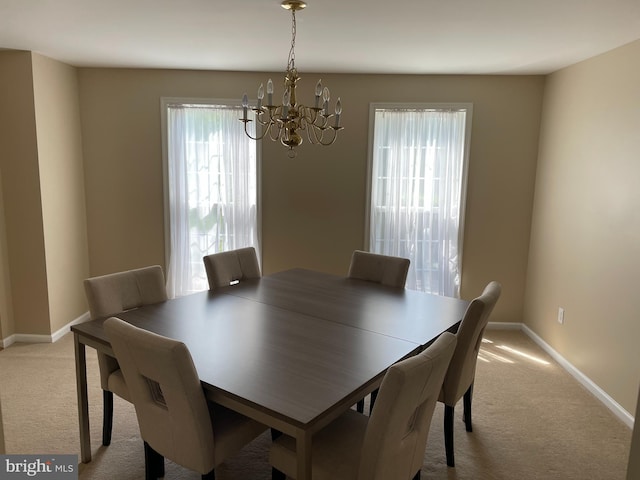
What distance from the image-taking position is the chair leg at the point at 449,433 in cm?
239

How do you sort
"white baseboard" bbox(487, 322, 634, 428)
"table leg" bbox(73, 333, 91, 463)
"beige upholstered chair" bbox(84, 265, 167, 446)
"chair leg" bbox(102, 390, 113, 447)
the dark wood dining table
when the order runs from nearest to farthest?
1. the dark wood dining table
2. "table leg" bbox(73, 333, 91, 463)
3. "beige upholstered chair" bbox(84, 265, 167, 446)
4. "chair leg" bbox(102, 390, 113, 447)
5. "white baseboard" bbox(487, 322, 634, 428)

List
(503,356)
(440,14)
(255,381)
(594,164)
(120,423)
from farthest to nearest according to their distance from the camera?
(503,356) → (594,164) → (120,423) → (440,14) → (255,381)

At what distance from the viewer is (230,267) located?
3.20 meters

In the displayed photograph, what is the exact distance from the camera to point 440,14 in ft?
8.18

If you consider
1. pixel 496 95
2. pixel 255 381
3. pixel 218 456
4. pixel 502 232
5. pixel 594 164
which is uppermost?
pixel 496 95

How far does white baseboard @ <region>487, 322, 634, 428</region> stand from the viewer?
9.65 feet

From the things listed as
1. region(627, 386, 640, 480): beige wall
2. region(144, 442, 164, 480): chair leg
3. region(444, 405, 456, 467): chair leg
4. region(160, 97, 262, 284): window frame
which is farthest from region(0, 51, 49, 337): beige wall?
region(627, 386, 640, 480): beige wall

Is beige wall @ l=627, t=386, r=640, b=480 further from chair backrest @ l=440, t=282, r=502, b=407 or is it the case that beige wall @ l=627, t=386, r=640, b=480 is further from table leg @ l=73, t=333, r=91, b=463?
table leg @ l=73, t=333, r=91, b=463

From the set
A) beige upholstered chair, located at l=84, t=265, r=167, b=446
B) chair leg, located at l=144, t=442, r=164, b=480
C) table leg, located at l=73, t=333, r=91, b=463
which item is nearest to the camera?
chair leg, located at l=144, t=442, r=164, b=480

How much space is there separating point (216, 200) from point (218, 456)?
2.94 meters

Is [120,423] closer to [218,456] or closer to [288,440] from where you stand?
[218,456]

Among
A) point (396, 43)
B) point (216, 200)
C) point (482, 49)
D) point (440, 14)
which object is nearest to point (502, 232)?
point (482, 49)

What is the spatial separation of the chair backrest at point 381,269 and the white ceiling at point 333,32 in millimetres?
1526

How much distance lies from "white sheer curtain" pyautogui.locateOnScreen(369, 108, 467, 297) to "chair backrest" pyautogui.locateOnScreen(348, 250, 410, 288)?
110 cm
